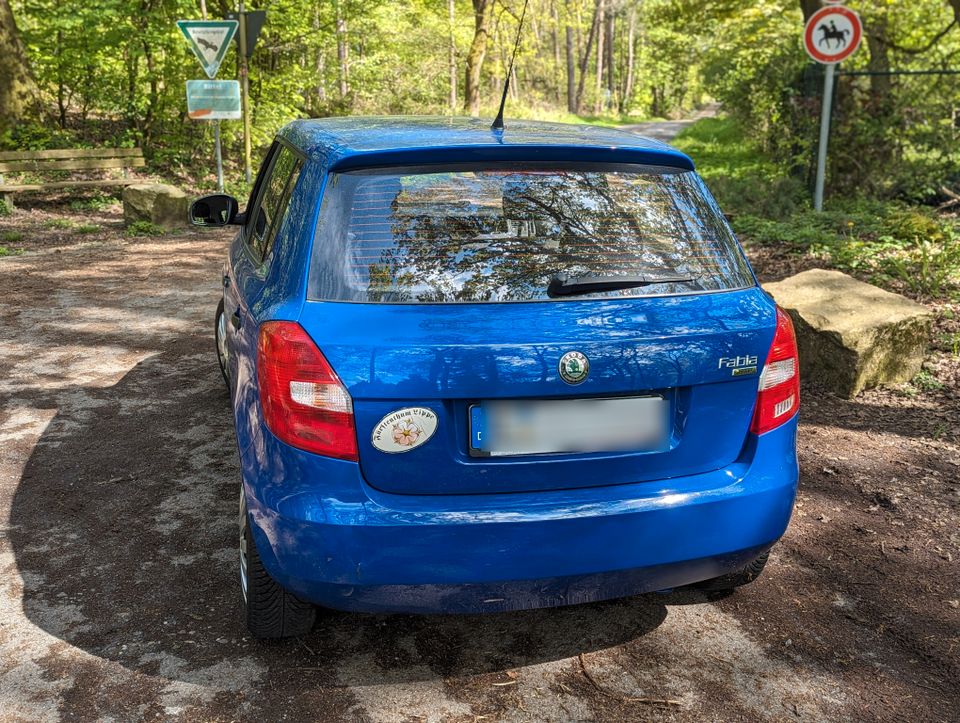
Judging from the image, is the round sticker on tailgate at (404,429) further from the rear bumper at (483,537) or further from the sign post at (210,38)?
the sign post at (210,38)

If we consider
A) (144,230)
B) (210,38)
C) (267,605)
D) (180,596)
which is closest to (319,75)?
(210,38)

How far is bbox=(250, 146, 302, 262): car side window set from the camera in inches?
134

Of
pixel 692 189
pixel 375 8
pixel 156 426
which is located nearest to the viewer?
pixel 692 189

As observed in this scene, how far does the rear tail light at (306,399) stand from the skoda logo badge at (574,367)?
0.60 meters

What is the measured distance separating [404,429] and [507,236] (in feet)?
2.37

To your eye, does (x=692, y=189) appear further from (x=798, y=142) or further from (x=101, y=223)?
(x=101, y=223)

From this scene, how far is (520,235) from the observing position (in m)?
2.80

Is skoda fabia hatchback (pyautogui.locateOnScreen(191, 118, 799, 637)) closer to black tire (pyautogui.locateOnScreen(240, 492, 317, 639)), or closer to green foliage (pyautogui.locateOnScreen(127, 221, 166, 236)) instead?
black tire (pyautogui.locateOnScreen(240, 492, 317, 639))

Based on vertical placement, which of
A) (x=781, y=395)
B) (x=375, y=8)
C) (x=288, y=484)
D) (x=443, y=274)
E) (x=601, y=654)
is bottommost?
(x=601, y=654)

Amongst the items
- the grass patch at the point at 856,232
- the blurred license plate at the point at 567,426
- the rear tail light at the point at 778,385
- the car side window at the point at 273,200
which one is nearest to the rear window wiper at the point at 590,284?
the blurred license plate at the point at 567,426

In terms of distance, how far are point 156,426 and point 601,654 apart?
10.5 feet

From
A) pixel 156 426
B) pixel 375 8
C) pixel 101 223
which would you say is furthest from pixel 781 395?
pixel 375 8

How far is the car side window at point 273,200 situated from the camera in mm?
3408

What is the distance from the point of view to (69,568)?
3553 millimetres
